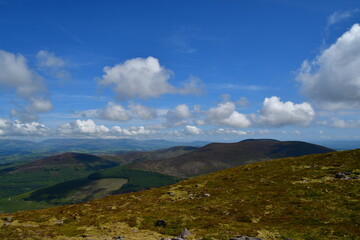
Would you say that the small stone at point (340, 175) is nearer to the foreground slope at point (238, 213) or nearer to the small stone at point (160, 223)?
Answer: the foreground slope at point (238, 213)

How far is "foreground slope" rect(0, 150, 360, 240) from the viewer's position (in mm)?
27969

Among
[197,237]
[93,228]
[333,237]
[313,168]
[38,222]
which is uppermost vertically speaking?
[313,168]

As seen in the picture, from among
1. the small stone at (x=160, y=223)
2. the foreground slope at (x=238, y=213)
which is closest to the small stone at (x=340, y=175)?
the foreground slope at (x=238, y=213)

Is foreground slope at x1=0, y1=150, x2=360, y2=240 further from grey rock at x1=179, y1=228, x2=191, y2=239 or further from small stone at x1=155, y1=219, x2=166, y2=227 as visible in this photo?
grey rock at x1=179, y1=228, x2=191, y2=239

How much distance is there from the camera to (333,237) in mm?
24250

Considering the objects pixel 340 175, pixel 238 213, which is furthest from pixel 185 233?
pixel 340 175

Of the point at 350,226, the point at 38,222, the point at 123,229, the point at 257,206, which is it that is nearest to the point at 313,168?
the point at 257,206

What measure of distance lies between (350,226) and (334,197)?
1094 cm

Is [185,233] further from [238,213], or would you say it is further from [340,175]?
[340,175]

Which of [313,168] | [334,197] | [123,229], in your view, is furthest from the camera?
[313,168]

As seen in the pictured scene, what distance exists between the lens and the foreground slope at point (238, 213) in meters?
28.0

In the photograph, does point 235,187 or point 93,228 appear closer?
point 93,228

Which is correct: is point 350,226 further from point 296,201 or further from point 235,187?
point 235,187

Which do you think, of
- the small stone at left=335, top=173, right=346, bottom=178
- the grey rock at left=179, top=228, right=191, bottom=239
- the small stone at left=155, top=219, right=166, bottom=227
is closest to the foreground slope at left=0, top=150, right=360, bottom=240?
the small stone at left=335, top=173, right=346, bottom=178
